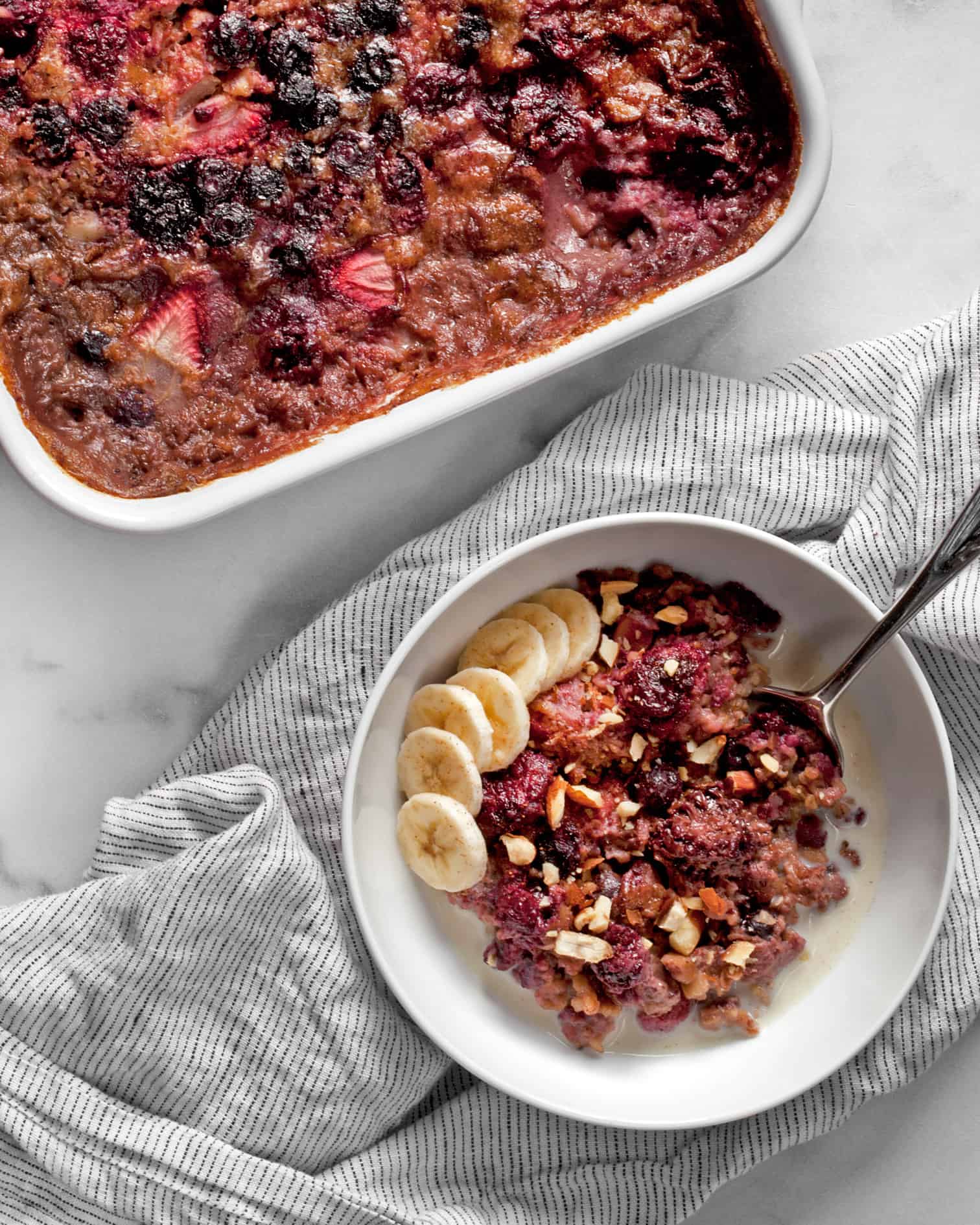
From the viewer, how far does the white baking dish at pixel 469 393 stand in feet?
7.47

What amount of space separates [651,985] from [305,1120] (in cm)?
80

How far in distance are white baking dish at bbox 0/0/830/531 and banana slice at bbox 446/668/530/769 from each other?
0.53 m

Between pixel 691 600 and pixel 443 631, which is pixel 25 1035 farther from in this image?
pixel 691 600

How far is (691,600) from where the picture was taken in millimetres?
2471

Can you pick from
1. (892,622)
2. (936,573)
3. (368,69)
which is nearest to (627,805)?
(892,622)

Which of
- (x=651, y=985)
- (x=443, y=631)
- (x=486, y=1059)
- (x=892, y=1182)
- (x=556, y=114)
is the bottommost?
(x=892, y=1182)

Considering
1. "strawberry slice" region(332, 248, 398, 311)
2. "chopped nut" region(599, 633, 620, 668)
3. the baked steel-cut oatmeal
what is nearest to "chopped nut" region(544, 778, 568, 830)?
the baked steel-cut oatmeal

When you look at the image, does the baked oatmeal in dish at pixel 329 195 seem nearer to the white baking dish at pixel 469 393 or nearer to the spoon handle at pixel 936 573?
the white baking dish at pixel 469 393

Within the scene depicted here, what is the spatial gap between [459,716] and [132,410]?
0.94 metres

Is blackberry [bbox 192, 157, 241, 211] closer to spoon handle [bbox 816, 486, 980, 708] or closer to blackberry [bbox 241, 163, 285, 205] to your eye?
blackberry [bbox 241, 163, 285, 205]

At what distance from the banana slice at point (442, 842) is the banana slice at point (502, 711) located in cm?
13

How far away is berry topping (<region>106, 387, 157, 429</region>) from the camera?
7.74 ft

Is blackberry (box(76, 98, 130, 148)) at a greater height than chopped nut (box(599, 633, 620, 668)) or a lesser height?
greater

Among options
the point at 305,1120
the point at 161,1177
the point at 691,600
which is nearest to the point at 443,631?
the point at 691,600
